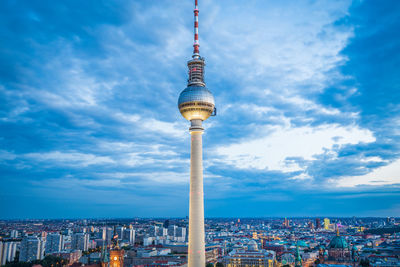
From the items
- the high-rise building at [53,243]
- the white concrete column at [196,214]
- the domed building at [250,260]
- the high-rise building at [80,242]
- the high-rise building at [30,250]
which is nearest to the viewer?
the white concrete column at [196,214]

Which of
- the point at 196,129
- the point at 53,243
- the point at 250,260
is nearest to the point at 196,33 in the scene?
the point at 196,129

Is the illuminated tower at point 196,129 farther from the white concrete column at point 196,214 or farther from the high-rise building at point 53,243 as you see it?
the high-rise building at point 53,243

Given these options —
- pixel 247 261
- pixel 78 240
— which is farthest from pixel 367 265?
pixel 78 240

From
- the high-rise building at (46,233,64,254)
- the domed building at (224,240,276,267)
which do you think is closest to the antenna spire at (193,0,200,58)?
the domed building at (224,240,276,267)

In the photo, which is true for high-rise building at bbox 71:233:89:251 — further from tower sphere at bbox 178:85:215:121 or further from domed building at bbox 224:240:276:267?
tower sphere at bbox 178:85:215:121

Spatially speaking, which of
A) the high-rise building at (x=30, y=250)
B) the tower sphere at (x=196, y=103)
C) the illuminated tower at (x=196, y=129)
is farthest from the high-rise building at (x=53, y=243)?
the tower sphere at (x=196, y=103)

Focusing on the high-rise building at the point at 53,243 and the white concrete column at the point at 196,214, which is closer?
the white concrete column at the point at 196,214

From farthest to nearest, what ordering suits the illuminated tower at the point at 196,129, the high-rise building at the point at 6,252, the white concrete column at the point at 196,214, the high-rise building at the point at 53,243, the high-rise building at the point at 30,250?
the high-rise building at the point at 53,243 → the high-rise building at the point at 30,250 → the high-rise building at the point at 6,252 → the illuminated tower at the point at 196,129 → the white concrete column at the point at 196,214

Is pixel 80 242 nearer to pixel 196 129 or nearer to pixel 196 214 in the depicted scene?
pixel 196 214
